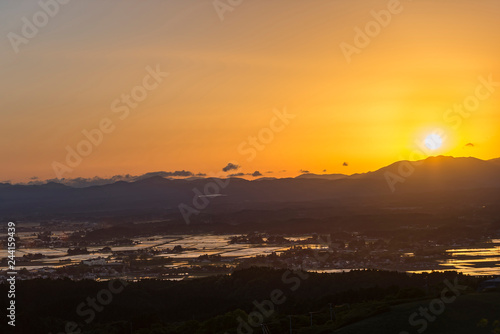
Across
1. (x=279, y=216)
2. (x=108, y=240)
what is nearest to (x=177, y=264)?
(x=108, y=240)

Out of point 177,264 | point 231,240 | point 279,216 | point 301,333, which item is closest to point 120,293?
point 177,264

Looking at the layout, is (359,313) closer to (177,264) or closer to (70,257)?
(177,264)

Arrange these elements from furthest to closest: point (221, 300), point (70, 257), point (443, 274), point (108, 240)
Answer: point (108, 240) < point (70, 257) < point (443, 274) < point (221, 300)

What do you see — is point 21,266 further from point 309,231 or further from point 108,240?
point 309,231

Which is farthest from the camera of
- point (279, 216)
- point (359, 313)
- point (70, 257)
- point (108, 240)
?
point (279, 216)

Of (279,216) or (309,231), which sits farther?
(279,216)

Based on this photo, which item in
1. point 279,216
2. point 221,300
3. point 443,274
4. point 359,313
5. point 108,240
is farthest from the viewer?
point 279,216
